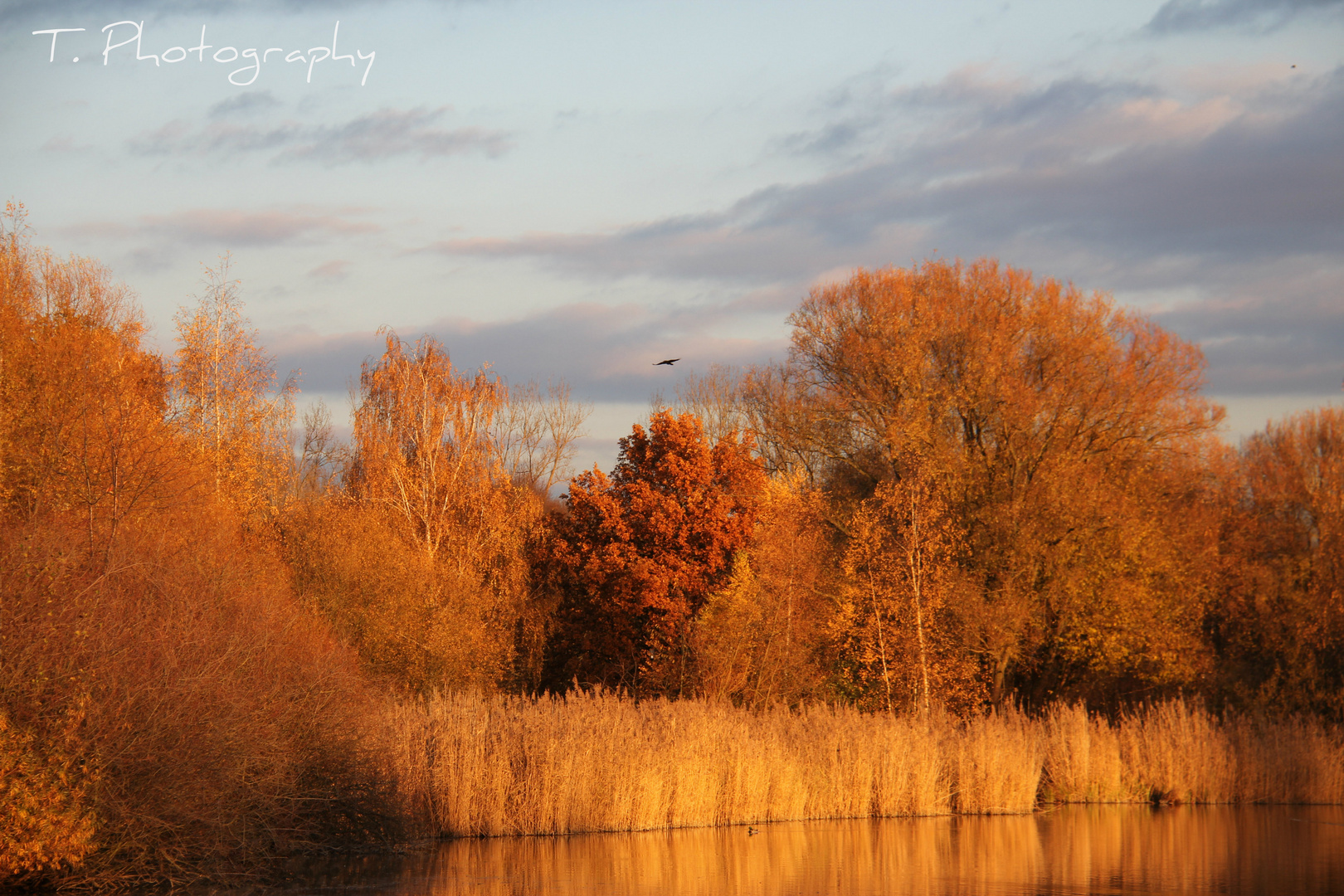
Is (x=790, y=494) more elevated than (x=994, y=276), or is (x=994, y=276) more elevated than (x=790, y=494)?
(x=994, y=276)

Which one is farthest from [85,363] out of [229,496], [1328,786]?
[1328,786]

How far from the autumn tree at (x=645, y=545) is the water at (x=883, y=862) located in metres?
15.4

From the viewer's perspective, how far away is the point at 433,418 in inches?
1686

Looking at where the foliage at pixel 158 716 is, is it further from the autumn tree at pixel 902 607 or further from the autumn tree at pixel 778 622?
the autumn tree at pixel 902 607

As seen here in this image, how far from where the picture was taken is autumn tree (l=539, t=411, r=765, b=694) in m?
38.1

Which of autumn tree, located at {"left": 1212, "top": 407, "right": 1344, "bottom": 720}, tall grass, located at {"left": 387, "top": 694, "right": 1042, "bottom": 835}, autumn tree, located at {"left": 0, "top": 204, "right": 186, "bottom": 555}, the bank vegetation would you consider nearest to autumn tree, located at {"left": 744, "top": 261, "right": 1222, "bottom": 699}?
the bank vegetation

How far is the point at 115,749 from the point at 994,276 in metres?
29.0

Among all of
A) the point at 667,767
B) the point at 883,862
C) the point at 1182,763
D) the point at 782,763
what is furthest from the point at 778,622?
the point at 883,862

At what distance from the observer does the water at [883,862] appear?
1582cm

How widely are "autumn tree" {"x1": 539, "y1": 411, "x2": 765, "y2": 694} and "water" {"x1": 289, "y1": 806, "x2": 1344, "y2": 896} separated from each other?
50.6 ft

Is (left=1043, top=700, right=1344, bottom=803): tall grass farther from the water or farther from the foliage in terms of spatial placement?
the foliage

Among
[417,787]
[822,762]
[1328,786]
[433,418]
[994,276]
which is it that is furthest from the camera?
[433,418]

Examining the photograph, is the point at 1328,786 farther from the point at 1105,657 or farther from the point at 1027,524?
the point at 1027,524

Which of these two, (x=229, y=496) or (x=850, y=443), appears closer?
(x=229, y=496)
